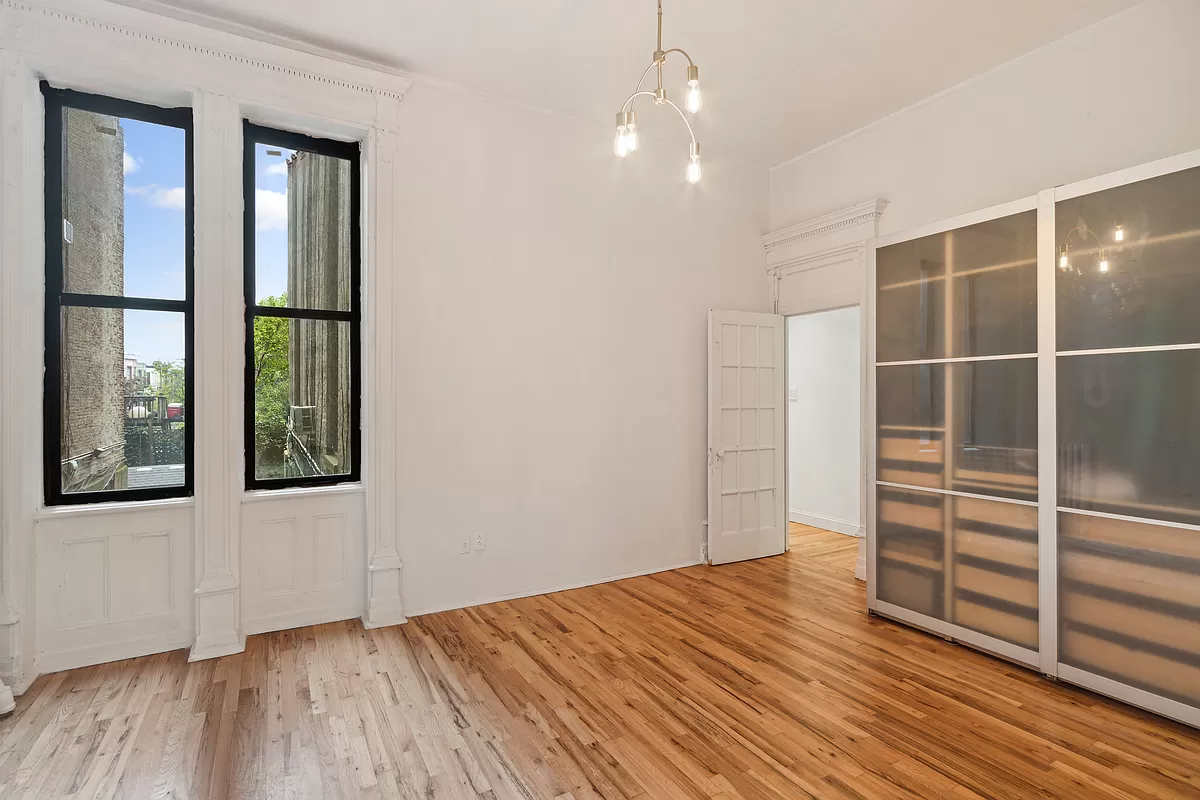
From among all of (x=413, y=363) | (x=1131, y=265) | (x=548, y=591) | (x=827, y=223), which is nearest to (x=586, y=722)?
(x=548, y=591)

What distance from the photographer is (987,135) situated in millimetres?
3820

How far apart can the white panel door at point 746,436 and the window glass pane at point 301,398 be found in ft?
9.35

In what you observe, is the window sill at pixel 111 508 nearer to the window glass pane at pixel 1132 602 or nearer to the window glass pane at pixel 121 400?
the window glass pane at pixel 121 400

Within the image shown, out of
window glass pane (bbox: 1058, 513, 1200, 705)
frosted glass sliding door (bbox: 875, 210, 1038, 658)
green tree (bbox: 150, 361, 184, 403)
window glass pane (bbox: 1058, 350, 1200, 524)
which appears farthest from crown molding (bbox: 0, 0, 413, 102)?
window glass pane (bbox: 1058, 513, 1200, 705)

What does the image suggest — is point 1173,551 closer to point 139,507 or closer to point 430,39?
point 430,39

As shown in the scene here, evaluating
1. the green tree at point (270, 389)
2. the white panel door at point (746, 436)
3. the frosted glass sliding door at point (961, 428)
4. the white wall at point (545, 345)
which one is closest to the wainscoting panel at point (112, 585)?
the green tree at point (270, 389)

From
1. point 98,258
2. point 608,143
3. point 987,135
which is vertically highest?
point 608,143

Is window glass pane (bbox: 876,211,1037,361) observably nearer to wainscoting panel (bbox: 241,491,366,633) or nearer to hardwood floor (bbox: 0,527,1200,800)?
hardwood floor (bbox: 0,527,1200,800)

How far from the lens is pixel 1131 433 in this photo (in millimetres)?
2707

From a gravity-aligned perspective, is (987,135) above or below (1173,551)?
above

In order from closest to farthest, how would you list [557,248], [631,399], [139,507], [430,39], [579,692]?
1. [579,692]
2. [139,507]
3. [430,39]
4. [557,248]
5. [631,399]

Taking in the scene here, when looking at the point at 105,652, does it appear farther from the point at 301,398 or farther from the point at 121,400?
the point at 301,398

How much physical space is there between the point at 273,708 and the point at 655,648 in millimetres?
1918

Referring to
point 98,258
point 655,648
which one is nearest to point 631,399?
point 655,648
